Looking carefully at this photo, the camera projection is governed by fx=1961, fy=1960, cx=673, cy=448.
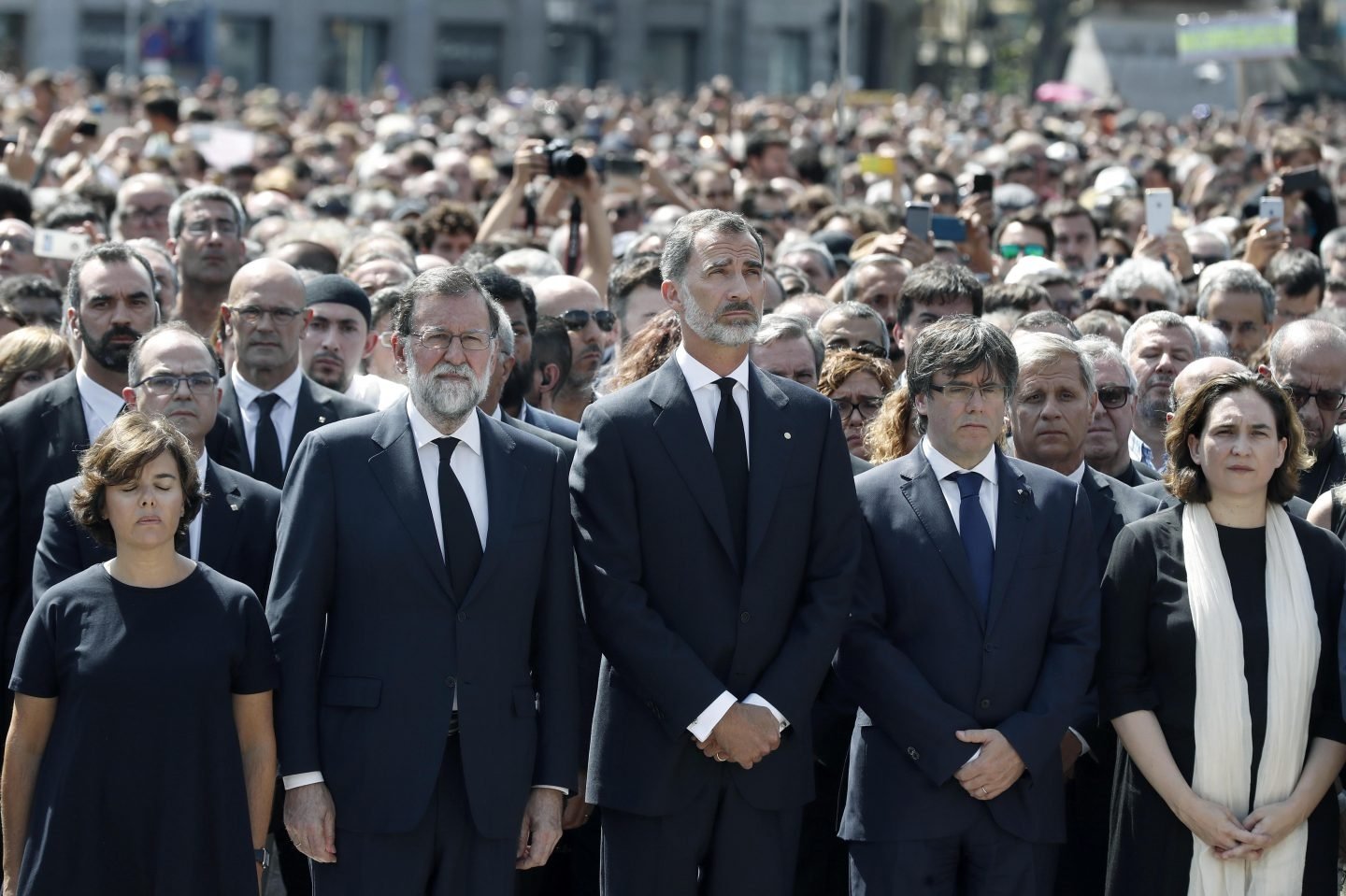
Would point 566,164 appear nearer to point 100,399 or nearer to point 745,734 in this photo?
point 100,399

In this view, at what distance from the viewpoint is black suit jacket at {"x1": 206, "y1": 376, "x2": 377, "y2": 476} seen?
6.53 metres

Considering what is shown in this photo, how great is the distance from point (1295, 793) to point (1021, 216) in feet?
22.1

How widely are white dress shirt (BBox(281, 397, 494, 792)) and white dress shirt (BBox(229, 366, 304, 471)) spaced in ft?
5.49

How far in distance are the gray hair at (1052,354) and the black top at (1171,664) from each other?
2.81 ft

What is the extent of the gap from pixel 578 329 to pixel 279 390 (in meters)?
1.53

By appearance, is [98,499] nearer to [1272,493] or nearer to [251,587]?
[251,587]

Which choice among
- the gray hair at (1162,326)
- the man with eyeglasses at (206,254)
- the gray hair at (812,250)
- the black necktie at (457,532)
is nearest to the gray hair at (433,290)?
the black necktie at (457,532)

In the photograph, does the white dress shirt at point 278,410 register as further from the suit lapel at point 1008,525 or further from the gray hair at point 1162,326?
the gray hair at point 1162,326

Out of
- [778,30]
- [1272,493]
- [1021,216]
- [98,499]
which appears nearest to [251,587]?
[98,499]

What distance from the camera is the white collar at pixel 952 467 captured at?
17.8ft

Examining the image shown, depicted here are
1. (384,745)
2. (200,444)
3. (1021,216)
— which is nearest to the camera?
(384,745)

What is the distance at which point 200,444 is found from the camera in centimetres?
586

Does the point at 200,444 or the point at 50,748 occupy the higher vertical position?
the point at 200,444

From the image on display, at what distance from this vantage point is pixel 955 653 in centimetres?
526
